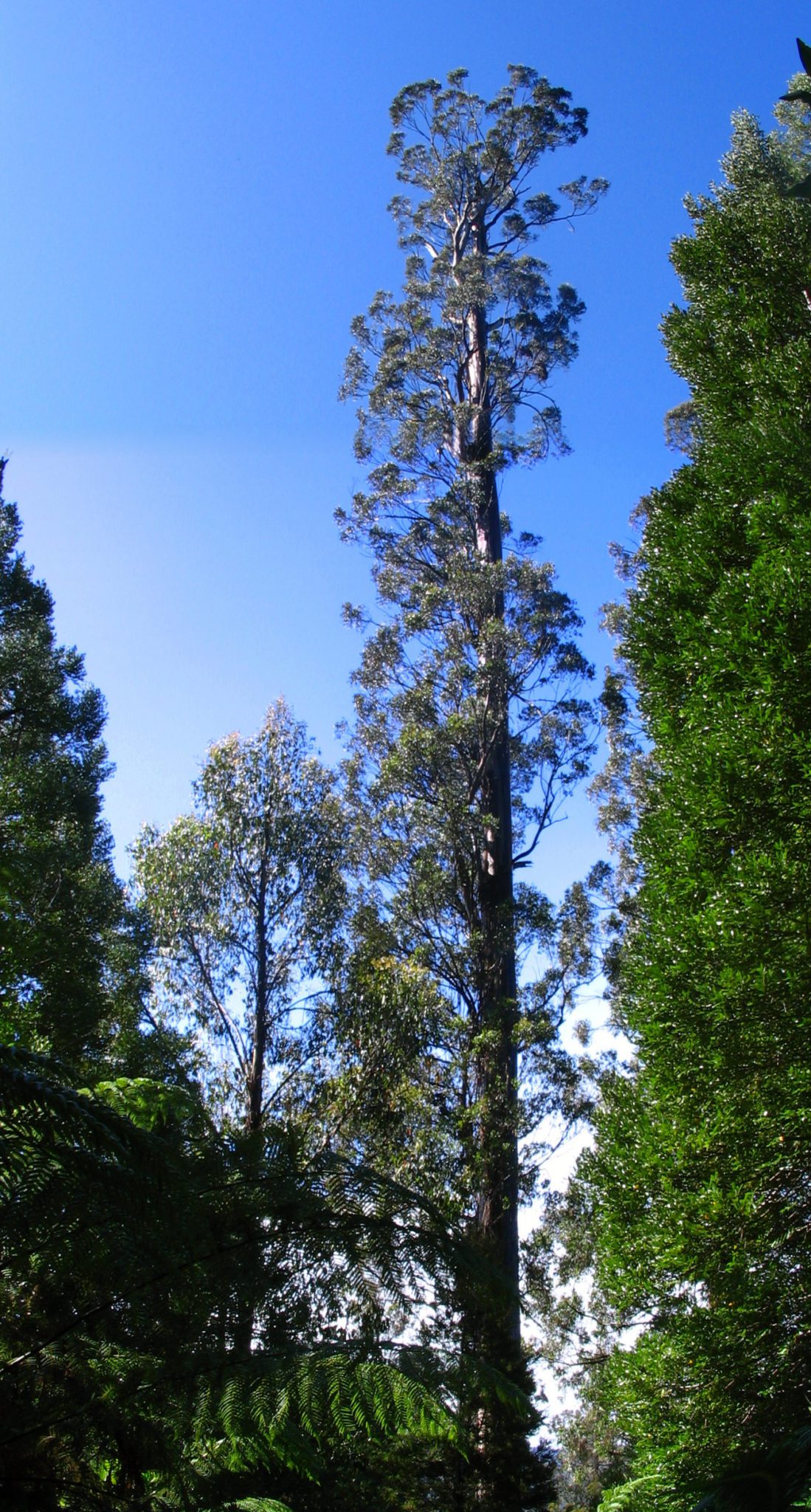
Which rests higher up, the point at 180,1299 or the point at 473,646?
the point at 473,646

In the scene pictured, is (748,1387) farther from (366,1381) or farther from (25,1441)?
(25,1441)

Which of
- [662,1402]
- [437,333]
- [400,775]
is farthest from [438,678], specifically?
[662,1402]

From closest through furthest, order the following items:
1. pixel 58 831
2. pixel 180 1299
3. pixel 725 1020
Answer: pixel 180 1299 → pixel 725 1020 → pixel 58 831

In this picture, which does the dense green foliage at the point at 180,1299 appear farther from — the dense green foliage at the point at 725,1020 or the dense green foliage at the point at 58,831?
the dense green foliage at the point at 58,831

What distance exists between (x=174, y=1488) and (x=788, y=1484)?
2.60 metres

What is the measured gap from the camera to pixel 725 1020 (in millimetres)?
6426

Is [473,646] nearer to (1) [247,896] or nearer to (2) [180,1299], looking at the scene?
(1) [247,896]


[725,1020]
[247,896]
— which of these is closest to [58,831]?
[247,896]

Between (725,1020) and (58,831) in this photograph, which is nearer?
(725,1020)

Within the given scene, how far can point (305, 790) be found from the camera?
16938mm

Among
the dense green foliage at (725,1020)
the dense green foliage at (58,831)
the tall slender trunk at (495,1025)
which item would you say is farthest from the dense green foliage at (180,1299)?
the dense green foliage at (58,831)

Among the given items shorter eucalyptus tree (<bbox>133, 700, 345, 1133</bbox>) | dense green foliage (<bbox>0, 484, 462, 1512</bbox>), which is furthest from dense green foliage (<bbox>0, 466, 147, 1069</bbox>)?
dense green foliage (<bbox>0, 484, 462, 1512</bbox>)

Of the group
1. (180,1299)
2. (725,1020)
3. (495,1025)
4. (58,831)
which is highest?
(58,831)

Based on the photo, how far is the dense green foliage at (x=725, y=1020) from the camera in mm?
6266
